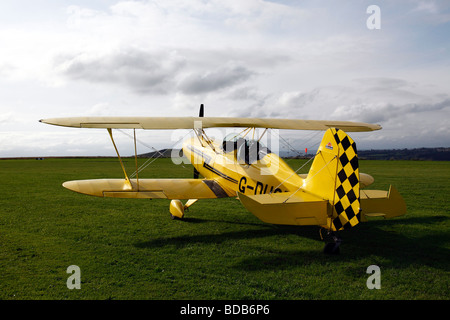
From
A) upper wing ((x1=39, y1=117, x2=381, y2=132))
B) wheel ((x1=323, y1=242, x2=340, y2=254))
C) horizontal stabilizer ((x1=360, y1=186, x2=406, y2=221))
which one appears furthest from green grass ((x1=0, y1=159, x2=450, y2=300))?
upper wing ((x1=39, y1=117, x2=381, y2=132))

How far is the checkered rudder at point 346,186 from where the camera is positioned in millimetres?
5145

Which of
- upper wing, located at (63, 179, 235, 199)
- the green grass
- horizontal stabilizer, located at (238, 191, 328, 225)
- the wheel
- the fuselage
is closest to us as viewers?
the green grass

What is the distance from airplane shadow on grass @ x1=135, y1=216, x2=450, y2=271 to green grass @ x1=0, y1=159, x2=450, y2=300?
0.02 m

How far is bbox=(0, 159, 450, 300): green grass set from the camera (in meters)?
4.30

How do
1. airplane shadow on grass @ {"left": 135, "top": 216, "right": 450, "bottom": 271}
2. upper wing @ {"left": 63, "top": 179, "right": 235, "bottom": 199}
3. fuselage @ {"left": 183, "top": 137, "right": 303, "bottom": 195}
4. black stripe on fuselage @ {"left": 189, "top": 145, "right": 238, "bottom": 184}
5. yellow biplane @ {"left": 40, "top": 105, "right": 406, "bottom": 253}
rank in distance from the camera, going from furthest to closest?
black stripe on fuselage @ {"left": 189, "top": 145, "right": 238, "bottom": 184}, upper wing @ {"left": 63, "top": 179, "right": 235, "bottom": 199}, fuselage @ {"left": 183, "top": 137, "right": 303, "bottom": 195}, airplane shadow on grass @ {"left": 135, "top": 216, "right": 450, "bottom": 271}, yellow biplane @ {"left": 40, "top": 105, "right": 406, "bottom": 253}

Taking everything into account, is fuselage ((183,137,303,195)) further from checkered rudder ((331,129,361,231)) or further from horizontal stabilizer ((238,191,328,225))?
checkered rudder ((331,129,361,231))

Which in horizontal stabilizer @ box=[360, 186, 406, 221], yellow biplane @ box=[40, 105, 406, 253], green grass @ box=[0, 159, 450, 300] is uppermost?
yellow biplane @ box=[40, 105, 406, 253]

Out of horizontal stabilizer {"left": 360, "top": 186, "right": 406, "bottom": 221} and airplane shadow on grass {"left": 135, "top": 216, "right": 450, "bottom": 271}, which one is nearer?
airplane shadow on grass {"left": 135, "top": 216, "right": 450, "bottom": 271}

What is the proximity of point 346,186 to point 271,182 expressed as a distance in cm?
189

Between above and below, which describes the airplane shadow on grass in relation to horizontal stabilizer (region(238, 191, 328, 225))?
Answer: below

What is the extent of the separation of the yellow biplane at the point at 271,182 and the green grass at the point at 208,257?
0.79 meters

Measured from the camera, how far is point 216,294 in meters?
4.17

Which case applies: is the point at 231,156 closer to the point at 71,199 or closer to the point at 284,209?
the point at 284,209
